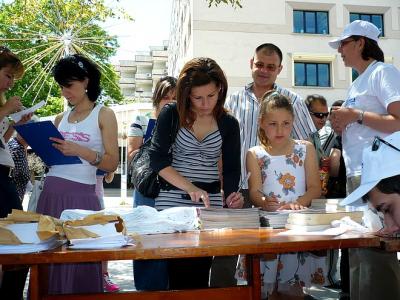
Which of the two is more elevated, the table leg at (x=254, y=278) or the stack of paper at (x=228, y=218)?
the stack of paper at (x=228, y=218)

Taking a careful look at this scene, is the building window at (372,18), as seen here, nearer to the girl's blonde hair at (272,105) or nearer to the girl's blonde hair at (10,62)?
the girl's blonde hair at (272,105)

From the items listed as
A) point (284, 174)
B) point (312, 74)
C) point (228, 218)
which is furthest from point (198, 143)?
point (312, 74)

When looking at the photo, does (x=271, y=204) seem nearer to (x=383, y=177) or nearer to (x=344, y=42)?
(x=383, y=177)

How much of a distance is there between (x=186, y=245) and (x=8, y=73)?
2.00m

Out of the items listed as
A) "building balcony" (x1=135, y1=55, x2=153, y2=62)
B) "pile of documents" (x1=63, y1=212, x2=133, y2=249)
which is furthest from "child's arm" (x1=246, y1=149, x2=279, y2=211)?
"building balcony" (x1=135, y1=55, x2=153, y2=62)

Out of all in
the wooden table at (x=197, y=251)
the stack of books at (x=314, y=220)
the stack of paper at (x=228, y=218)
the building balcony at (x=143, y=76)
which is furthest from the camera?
the building balcony at (x=143, y=76)

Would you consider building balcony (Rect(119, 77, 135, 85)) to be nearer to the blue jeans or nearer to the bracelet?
the blue jeans

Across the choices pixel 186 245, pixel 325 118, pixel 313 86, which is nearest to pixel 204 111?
pixel 186 245

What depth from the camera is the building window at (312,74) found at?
17.4 meters

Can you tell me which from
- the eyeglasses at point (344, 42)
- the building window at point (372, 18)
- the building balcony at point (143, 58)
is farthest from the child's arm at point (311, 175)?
the building balcony at point (143, 58)

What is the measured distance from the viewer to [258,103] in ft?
10.4

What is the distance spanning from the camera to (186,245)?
4.67ft

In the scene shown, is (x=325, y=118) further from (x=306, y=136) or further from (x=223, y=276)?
(x=223, y=276)

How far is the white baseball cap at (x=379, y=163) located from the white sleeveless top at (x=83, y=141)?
1.54m
